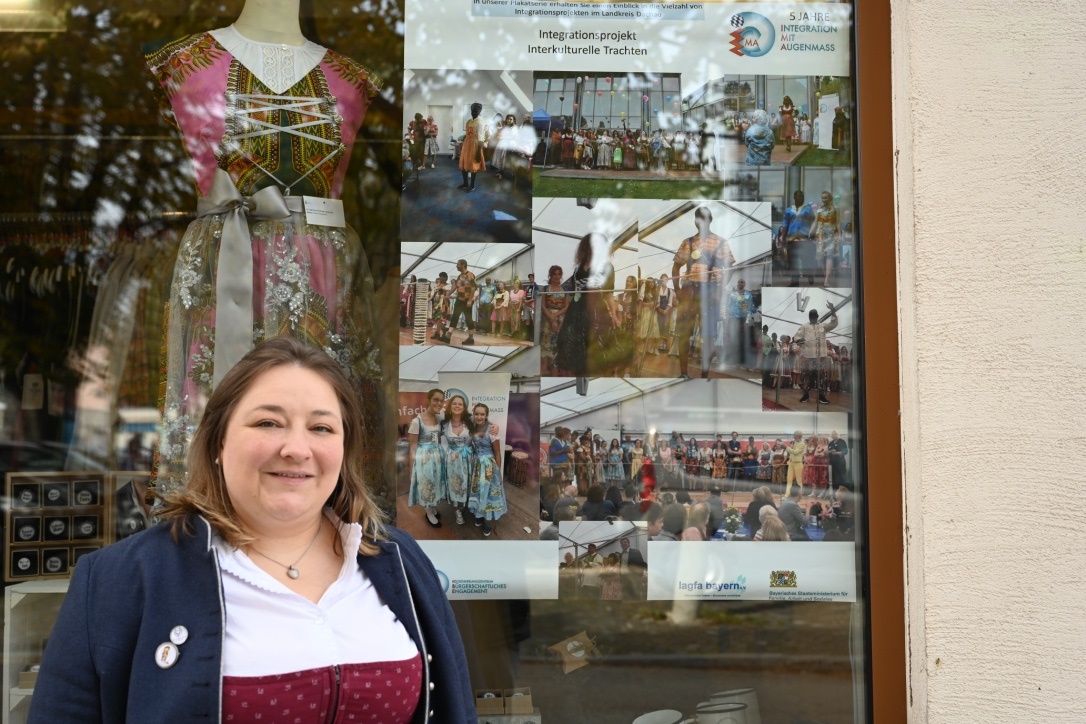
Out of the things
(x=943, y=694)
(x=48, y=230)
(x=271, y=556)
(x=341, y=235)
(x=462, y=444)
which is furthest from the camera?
(x=48, y=230)

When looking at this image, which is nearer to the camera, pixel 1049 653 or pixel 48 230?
pixel 1049 653

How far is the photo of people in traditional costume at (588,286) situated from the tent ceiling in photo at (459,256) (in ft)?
0.25

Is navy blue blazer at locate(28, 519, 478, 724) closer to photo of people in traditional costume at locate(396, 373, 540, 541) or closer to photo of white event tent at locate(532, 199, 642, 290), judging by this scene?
photo of people in traditional costume at locate(396, 373, 540, 541)

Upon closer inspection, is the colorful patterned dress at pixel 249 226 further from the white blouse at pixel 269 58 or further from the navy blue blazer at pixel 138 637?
the navy blue blazer at pixel 138 637

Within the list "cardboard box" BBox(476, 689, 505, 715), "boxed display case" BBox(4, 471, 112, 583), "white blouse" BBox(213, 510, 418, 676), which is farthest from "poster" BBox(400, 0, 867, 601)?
"boxed display case" BBox(4, 471, 112, 583)

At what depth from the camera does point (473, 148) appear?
2.49 metres

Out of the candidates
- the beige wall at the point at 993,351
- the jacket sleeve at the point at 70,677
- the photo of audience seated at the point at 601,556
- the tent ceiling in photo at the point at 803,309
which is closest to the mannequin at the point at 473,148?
the tent ceiling in photo at the point at 803,309

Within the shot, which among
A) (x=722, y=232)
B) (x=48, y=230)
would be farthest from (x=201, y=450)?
(x=48, y=230)

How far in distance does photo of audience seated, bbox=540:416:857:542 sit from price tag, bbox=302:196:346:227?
0.82 metres

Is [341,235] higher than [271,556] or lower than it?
higher

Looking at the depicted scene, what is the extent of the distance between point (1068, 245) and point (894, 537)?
826 millimetres

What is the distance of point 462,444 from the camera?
8.03 feet

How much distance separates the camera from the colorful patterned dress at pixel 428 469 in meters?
2.44

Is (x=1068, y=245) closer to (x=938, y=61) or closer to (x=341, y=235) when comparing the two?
(x=938, y=61)
